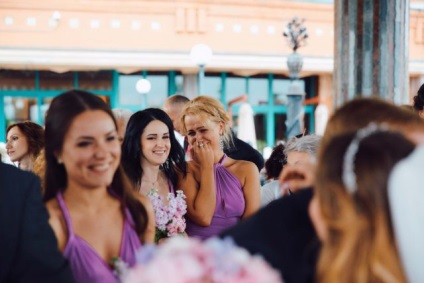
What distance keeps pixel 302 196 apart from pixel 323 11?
1425cm

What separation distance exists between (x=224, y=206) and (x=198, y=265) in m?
1.86

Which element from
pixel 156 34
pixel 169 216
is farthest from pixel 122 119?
pixel 156 34

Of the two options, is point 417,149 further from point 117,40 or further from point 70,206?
point 117,40

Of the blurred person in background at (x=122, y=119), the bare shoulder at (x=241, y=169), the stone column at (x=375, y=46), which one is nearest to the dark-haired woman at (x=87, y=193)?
the bare shoulder at (x=241, y=169)

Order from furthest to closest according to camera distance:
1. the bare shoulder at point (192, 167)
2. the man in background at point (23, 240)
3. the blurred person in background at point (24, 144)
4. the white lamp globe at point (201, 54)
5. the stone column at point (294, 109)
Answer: the stone column at point (294, 109) → the white lamp globe at point (201, 54) → the blurred person in background at point (24, 144) → the bare shoulder at point (192, 167) → the man in background at point (23, 240)

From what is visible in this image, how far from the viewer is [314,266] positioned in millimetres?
1186

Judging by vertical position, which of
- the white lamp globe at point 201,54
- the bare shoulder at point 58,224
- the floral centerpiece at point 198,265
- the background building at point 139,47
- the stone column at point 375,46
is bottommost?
the bare shoulder at point 58,224

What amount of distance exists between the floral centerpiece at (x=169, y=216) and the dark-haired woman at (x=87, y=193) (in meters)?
0.67

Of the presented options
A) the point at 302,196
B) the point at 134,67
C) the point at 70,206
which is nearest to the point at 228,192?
the point at 70,206

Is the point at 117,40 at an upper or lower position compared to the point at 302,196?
upper

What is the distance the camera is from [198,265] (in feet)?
3.26

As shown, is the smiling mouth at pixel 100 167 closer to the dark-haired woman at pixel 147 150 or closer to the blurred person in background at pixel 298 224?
the blurred person in background at pixel 298 224

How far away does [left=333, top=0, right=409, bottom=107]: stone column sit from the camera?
12.6 feet

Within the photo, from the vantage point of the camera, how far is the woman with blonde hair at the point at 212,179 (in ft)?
9.02
